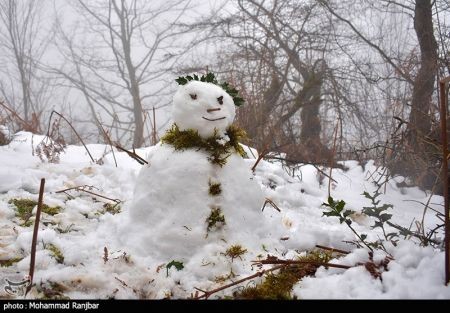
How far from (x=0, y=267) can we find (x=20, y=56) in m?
17.2

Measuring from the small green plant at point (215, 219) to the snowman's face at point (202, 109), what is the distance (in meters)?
0.44

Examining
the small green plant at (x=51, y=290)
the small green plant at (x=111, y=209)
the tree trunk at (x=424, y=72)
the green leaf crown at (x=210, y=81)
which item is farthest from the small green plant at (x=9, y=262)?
the tree trunk at (x=424, y=72)

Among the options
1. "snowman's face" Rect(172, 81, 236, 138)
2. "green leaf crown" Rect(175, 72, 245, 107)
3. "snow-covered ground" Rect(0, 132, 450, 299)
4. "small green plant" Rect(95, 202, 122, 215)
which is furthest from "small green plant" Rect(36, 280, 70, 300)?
"green leaf crown" Rect(175, 72, 245, 107)

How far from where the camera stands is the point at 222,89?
1921 millimetres

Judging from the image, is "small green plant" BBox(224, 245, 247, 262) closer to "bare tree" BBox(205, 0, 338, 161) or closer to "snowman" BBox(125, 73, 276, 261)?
"snowman" BBox(125, 73, 276, 261)

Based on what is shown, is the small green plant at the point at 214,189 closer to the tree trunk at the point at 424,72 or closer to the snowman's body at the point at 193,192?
the snowman's body at the point at 193,192

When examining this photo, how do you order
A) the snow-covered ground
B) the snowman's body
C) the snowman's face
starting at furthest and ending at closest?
the snowman's face
the snowman's body
the snow-covered ground

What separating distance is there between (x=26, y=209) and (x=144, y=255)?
1025 millimetres

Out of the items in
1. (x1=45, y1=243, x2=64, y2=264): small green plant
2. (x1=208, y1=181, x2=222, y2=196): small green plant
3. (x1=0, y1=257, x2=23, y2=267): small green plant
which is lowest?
(x1=0, y1=257, x2=23, y2=267): small green plant

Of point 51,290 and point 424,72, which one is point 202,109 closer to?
point 51,290

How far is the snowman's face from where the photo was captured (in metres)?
1.76

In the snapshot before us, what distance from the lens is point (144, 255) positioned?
4.91ft

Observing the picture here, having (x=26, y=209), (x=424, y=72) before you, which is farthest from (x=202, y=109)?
(x=424, y=72)
